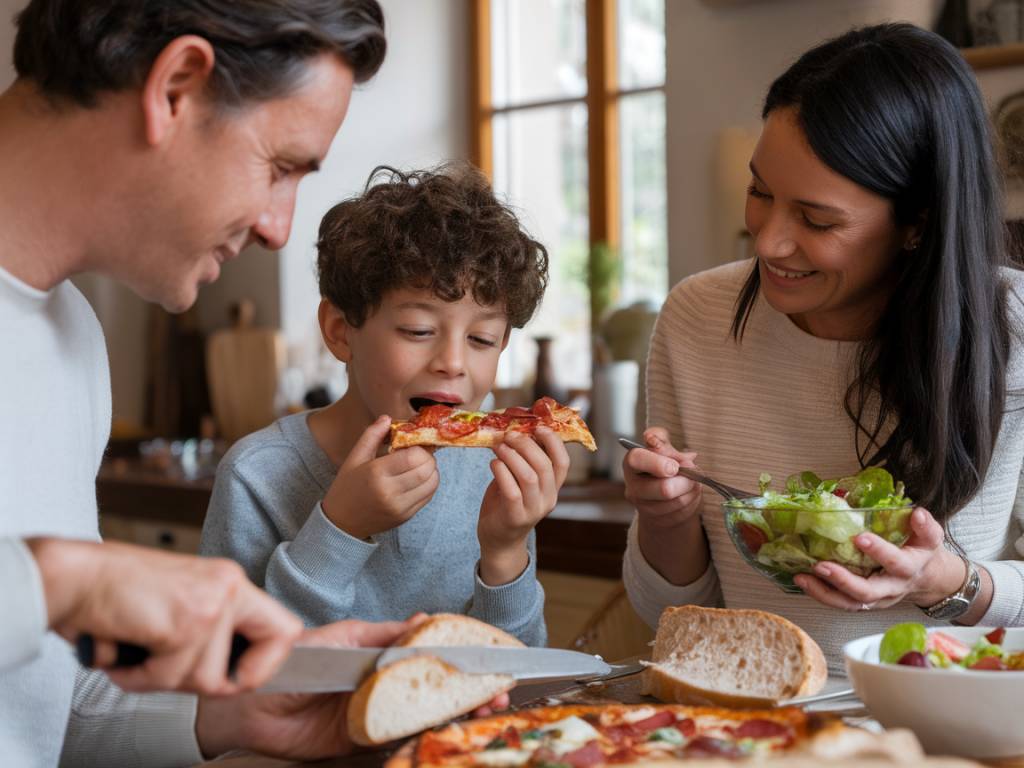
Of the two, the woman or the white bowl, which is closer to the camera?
the white bowl

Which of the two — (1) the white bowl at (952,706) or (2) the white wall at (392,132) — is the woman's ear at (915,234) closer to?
(1) the white bowl at (952,706)

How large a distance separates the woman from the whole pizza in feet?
1.63

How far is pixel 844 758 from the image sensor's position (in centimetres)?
103

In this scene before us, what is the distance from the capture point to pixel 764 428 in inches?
83.4

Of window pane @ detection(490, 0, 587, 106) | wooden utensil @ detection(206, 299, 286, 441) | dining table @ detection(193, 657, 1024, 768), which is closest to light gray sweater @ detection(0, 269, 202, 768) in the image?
dining table @ detection(193, 657, 1024, 768)

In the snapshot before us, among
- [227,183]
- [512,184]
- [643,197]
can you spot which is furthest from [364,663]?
[512,184]

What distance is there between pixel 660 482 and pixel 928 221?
57 centimetres

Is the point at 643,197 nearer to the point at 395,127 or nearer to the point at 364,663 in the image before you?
the point at 395,127

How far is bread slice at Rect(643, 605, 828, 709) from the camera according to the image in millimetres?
1401

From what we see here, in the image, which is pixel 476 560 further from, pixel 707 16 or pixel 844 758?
pixel 707 16

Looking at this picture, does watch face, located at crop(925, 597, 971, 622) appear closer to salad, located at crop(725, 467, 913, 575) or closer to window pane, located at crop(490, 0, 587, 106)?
salad, located at crop(725, 467, 913, 575)

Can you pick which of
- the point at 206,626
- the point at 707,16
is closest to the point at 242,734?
the point at 206,626

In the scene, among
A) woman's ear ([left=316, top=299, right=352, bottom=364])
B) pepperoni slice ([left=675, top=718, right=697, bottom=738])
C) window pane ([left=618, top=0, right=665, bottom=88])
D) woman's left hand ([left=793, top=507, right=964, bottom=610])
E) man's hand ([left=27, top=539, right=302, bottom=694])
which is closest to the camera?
man's hand ([left=27, top=539, right=302, bottom=694])

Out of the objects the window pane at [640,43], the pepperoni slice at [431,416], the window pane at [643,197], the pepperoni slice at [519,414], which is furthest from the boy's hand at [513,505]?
the window pane at [640,43]
